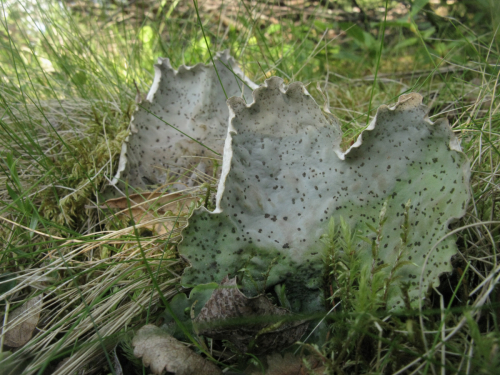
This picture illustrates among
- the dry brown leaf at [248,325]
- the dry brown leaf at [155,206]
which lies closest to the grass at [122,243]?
the dry brown leaf at [155,206]

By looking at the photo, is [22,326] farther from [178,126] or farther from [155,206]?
[178,126]

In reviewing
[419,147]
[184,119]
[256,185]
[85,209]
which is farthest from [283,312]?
[85,209]

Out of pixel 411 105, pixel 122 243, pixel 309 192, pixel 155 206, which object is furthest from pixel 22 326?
pixel 411 105

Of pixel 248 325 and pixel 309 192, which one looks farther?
pixel 309 192

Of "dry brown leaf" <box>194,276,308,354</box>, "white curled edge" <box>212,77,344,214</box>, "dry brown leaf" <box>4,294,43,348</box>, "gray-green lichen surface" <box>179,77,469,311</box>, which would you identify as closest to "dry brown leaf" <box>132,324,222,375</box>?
"dry brown leaf" <box>194,276,308,354</box>

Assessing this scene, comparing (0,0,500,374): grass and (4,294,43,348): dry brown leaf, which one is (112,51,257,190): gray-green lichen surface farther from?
(4,294,43,348): dry brown leaf

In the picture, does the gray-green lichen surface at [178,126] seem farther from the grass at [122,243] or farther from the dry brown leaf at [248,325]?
the dry brown leaf at [248,325]

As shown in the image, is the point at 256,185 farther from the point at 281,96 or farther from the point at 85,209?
the point at 85,209
